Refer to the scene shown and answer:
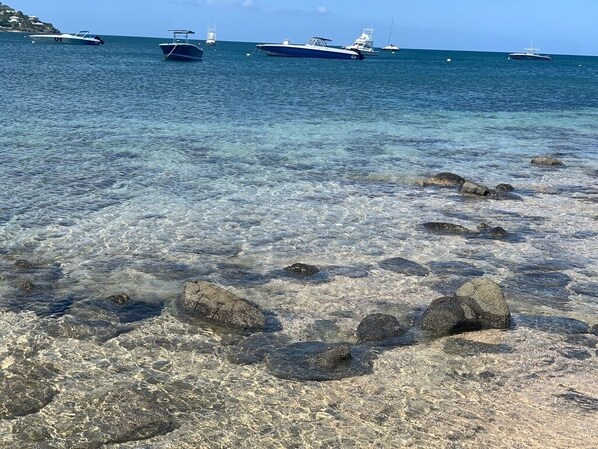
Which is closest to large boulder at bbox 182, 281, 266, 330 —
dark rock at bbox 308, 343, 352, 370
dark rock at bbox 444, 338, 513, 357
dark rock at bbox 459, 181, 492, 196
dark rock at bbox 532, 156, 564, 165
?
dark rock at bbox 308, 343, 352, 370

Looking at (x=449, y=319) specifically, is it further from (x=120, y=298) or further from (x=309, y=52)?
(x=309, y=52)

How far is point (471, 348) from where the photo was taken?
13.3m

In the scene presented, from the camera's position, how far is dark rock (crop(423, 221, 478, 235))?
2073 centimetres

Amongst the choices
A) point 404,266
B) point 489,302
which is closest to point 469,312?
point 489,302

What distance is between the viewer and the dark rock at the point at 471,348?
517 inches

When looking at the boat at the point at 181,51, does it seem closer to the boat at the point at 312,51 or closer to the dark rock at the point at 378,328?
the boat at the point at 312,51

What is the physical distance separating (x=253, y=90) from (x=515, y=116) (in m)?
26.6

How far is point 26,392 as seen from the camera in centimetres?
1101

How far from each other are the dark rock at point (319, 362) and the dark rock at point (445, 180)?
15488mm

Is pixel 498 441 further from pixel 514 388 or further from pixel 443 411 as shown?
pixel 514 388

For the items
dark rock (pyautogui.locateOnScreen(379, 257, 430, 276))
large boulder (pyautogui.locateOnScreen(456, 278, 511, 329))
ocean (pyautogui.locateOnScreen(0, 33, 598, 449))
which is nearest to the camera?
ocean (pyautogui.locateOnScreen(0, 33, 598, 449))

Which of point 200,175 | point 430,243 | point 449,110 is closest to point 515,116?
point 449,110

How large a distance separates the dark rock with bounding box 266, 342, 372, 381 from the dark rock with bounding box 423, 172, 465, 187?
15.5 meters

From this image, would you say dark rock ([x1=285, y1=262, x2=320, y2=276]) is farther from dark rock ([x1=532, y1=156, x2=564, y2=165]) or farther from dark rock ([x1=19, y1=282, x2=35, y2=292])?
dark rock ([x1=532, y1=156, x2=564, y2=165])
